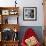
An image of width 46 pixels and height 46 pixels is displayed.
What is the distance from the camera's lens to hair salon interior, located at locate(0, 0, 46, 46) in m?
5.79

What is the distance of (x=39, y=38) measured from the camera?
5.93 meters

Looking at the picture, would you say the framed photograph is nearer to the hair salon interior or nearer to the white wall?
the hair salon interior

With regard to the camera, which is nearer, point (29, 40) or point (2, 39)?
point (29, 40)

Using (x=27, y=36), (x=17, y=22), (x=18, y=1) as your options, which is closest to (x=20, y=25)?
(x=17, y=22)

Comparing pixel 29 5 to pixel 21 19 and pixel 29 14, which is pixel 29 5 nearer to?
pixel 29 14

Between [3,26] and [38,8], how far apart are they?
1501 mm

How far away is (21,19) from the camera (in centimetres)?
595

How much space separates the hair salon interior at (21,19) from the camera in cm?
579

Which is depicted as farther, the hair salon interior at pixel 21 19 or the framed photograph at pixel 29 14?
the framed photograph at pixel 29 14

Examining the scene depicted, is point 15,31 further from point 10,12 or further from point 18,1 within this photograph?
point 18,1


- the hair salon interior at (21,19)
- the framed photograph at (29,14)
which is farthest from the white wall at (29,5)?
the framed photograph at (29,14)

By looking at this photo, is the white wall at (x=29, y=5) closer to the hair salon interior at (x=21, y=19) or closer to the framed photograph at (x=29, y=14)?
the hair salon interior at (x=21, y=19)

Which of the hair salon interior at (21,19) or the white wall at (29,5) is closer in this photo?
the hair salon interior at (21,19)

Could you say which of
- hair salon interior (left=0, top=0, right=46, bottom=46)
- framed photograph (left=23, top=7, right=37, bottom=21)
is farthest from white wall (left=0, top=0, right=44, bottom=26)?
framed photograph (left=23, top=7, right=37, bottom=21)
